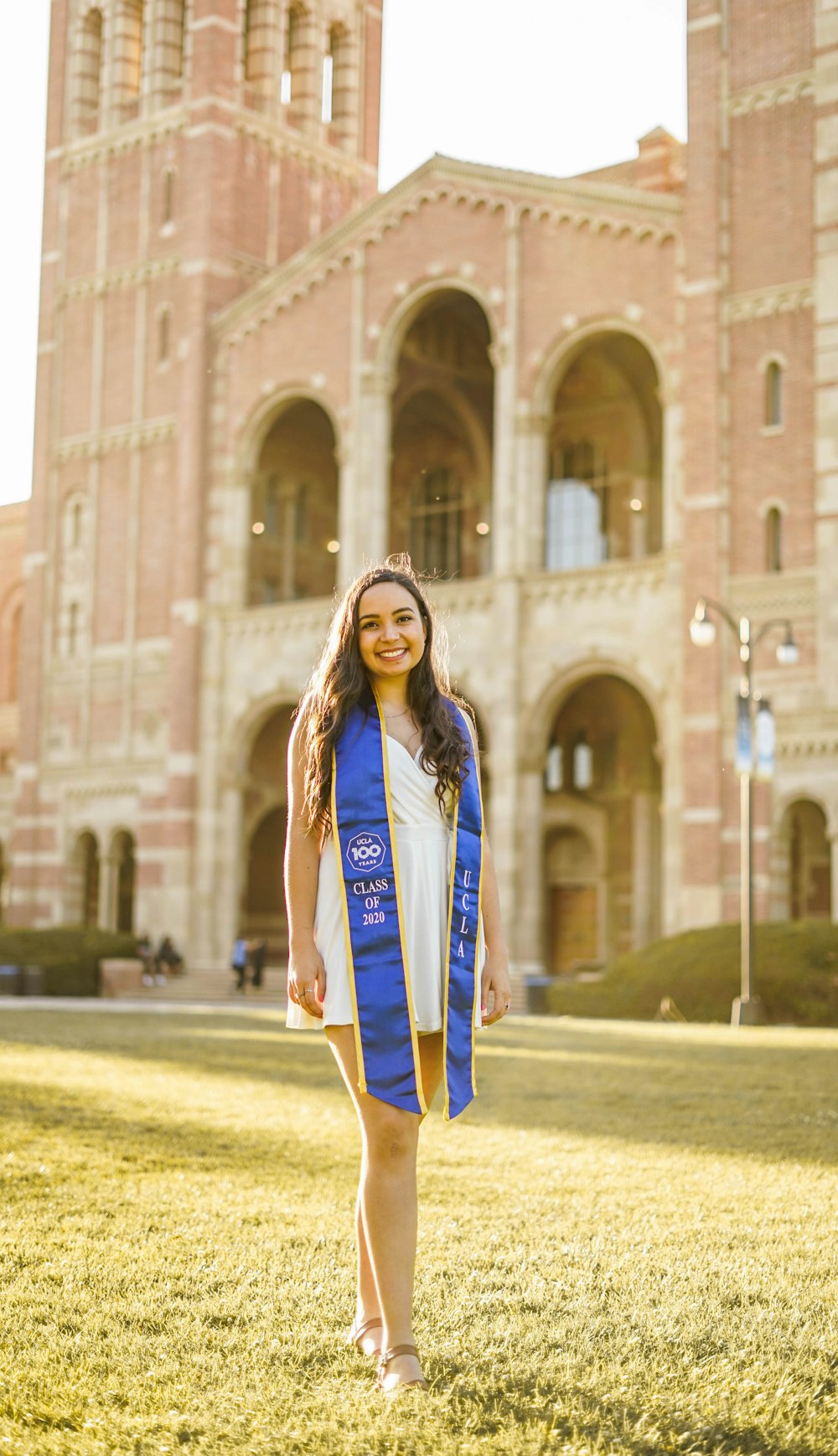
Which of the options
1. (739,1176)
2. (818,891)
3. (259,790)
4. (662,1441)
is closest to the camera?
(662,1441)

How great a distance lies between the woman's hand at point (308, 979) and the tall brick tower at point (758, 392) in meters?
25.4

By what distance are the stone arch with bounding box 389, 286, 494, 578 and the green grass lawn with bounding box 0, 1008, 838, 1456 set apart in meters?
30.1

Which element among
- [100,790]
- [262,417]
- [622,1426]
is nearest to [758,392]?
[262,417]

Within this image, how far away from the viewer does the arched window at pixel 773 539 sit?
1184 inches

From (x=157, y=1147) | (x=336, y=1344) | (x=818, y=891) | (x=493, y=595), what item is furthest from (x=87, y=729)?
(x=336, y=1344)

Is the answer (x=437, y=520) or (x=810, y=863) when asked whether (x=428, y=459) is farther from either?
(x=810, y=863)

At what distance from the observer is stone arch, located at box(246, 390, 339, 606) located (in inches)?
1574

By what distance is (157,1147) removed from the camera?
8516 mm

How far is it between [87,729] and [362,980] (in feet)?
124

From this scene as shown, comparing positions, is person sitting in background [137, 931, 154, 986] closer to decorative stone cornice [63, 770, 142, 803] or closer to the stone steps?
the stone steps

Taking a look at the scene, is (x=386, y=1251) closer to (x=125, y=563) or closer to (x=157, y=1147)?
(x=157, y=1147)

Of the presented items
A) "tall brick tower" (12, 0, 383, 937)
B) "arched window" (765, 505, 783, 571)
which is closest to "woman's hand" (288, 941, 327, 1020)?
"arched window" (765, 505, 783, 571)

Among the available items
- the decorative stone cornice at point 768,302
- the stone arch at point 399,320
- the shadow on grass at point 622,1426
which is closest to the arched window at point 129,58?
the stone arch at point 399,320

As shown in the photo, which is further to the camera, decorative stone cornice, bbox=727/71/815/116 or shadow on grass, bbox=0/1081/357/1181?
decorative stone cornice, bbox=727/71/815/116
